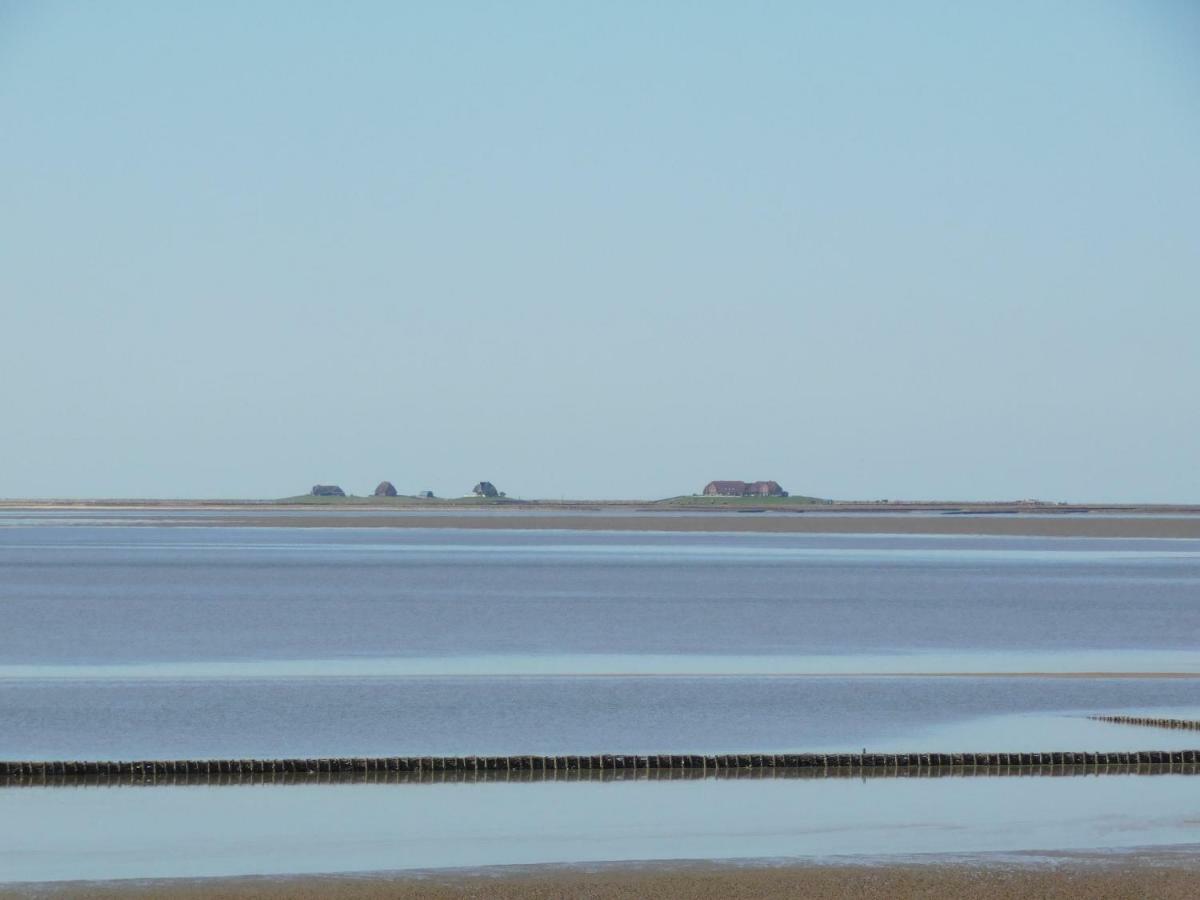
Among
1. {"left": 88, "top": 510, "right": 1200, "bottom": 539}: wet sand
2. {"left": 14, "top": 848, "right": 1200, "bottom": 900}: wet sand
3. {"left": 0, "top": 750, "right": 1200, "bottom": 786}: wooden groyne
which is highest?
{"left": 88, "top": 510, "right": 1200, "bottom": 539}: wet sand

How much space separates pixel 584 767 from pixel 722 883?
5.98 m

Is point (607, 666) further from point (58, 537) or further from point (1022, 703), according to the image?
point (58, 537)

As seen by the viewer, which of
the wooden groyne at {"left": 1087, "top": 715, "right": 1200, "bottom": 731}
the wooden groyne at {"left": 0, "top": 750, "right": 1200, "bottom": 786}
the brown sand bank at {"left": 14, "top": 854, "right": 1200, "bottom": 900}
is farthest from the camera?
the wooden groyne at {"left": 1087, "top": 715, "right": 1200, "bottom": 731}

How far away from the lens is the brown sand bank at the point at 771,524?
142 metres

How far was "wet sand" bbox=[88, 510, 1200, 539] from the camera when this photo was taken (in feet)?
464

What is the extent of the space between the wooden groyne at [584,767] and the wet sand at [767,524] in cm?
11056

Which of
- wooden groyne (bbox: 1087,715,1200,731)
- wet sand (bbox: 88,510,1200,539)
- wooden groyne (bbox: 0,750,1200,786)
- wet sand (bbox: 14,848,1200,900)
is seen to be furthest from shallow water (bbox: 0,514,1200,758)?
wet sand (bbox: 88,510,1200,539)

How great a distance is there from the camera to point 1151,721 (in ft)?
80.0

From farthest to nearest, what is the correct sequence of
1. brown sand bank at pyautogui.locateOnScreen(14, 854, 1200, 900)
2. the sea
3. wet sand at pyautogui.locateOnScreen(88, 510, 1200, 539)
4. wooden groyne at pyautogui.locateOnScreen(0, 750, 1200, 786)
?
1. wet sand at pyautogui.locateOnScreen(88, 510, 1200, 539)
2. wooden groyne at pyautogui.locateOnScreen(0, 750, 1200, 786)
3. the sea
4. brown sand bank at pyautogui.locateOnScreen(14, 854, 1200, 900)

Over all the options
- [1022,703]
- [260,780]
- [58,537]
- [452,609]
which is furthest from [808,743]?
[58,537]

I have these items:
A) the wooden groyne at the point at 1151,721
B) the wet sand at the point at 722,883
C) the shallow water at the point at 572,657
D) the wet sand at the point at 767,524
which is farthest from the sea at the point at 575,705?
the wet sand at the point at 767,524

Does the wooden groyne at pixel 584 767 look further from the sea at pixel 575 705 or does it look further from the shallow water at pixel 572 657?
the shallow water at pixel 572 657

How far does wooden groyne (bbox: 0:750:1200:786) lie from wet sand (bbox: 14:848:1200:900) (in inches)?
192

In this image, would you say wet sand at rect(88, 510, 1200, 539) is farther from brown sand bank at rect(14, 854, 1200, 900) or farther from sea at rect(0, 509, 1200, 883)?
brown sand bank at rect(14, 854, 1200, 900)
